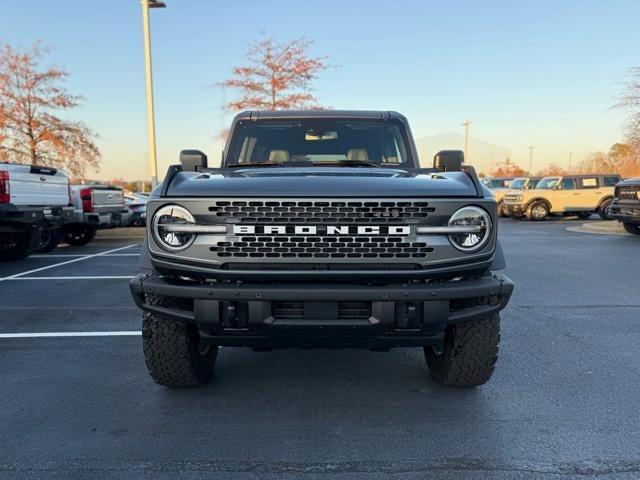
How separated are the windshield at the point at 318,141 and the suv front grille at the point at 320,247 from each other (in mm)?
1711

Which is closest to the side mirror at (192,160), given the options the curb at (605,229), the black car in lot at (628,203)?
the black car in lot at (628,203)

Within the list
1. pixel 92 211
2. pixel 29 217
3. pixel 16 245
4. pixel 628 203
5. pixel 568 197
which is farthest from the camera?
pixel 568 197

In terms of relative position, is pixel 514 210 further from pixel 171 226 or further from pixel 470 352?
pixel 171 226

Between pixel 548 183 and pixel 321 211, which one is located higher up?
pixel 548 183

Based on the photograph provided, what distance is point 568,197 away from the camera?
2116cm

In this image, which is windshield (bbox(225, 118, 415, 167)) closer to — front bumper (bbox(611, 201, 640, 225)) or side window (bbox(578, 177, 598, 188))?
front bumper (bbox(611, 201, 640, 225))

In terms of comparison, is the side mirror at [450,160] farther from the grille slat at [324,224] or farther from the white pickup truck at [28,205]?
the white pickup truck at [28,205]

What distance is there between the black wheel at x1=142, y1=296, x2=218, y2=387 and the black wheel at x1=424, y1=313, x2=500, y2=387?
1.58 metres

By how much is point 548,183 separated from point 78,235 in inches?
712

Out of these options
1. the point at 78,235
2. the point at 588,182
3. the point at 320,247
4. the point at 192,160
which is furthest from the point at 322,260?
the point at 588,182

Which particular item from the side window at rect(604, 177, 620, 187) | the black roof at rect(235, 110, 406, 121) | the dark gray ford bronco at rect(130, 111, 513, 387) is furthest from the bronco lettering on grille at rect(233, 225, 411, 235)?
the side window at rect(604, 177, 620, 187)

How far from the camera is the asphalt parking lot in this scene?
2.62m

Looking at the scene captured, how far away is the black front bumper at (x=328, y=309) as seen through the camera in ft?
8.94

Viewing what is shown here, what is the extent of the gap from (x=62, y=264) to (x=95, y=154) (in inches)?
477
